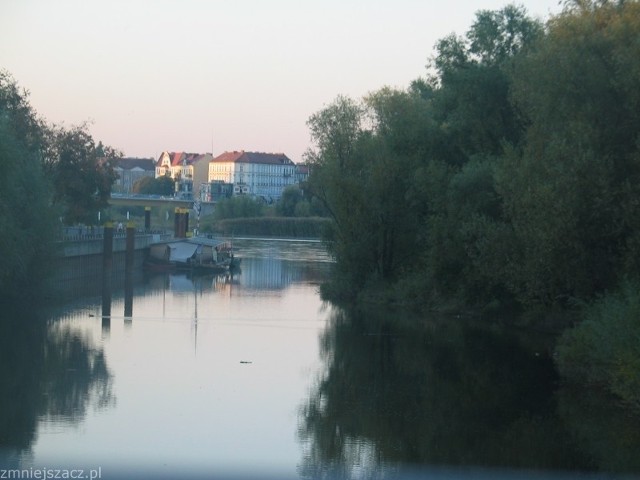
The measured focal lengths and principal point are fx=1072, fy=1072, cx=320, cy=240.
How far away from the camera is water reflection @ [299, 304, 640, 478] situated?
51.4 ft

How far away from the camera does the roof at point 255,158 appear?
174 metres

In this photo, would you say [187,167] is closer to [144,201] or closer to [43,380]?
[144,201]

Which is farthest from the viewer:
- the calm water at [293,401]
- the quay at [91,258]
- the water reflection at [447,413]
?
the quay at [91,258]

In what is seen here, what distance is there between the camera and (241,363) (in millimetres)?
25172

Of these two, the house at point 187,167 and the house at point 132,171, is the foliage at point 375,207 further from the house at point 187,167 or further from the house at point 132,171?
the house at point 132,171

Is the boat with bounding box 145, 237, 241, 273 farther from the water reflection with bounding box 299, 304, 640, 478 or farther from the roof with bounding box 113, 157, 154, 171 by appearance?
the roof with bounding box 113, 157, 154, 171

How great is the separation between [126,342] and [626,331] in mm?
14057

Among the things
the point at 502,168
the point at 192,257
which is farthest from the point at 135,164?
the point at 502,168

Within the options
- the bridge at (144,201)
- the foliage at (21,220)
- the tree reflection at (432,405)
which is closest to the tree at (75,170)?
the foliage at (21,220)

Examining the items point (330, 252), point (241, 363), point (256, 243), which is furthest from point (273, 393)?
point (256, 243)

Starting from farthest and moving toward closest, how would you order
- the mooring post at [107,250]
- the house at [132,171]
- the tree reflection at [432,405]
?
the house at [132,171], the mooring post at [107,250], the tree reflection at [432,405]

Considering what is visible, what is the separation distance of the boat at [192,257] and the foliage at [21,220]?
71.1 ft

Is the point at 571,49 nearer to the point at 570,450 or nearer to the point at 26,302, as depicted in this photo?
the point at 570,450

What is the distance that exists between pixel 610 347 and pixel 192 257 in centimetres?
4798
